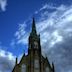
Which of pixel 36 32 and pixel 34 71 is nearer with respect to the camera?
pixel 34 71

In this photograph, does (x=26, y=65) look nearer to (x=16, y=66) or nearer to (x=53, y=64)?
(x=16, y=66)

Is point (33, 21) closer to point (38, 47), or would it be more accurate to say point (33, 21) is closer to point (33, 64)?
point (38, 47)

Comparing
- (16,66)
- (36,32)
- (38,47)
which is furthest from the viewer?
(36,32)

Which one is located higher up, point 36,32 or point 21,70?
point 36,32

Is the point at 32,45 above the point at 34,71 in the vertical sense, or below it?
above

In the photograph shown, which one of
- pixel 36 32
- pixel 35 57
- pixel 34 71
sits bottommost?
pixel 34 71

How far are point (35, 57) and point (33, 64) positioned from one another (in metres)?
2.58

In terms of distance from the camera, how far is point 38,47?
7819 cm

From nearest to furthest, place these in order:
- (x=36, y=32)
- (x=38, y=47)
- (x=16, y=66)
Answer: (x=16, y=66) → (x=38, y=47) → (x=36, y=32)

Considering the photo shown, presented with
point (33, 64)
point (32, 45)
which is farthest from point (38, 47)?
point (33, 64)

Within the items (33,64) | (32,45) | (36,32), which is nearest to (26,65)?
(33,64)

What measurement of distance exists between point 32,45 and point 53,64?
9.25 m

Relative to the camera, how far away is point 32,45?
78.2 metres

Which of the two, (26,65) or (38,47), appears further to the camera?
(38,47)
